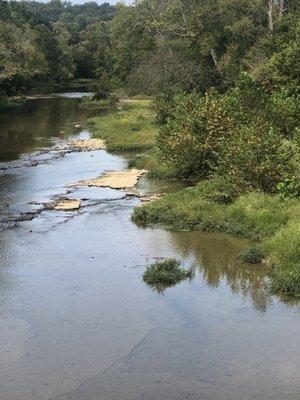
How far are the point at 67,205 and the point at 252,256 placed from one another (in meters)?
8.65

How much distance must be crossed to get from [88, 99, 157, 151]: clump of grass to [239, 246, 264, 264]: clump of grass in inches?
765

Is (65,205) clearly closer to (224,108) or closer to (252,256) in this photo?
(224,108)

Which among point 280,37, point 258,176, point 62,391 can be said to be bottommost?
point 62,391

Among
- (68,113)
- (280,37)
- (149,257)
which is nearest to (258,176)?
(149,257)

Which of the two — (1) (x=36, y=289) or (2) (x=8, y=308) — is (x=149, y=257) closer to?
(1) (x=36, y=289)

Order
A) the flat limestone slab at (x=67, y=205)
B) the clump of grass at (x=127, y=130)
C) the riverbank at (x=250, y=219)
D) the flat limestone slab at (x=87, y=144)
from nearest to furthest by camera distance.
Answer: the riverbank at (x=250, y=219), the flat limestone slab at (x=67, y=205), the clump of grass at (x=127, y=130), the flat limestone slab at (x=87, y=144)

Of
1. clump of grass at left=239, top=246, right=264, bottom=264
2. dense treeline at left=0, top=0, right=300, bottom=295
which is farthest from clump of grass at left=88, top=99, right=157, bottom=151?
clump of grass at left=239, top=246, right=264, bottom=264

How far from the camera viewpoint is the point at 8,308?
13.4 m

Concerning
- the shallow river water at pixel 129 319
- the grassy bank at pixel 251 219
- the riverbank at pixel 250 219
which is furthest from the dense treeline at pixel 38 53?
the shallow river water at pixel 129 319

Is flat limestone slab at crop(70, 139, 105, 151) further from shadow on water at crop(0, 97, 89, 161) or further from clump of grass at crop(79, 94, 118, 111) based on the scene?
clump of grass at crop(79, 94, 118, 111)

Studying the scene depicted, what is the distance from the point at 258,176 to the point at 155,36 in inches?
1865

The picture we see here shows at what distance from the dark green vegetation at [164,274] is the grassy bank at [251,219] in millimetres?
2369

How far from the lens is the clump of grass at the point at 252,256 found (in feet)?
52.4

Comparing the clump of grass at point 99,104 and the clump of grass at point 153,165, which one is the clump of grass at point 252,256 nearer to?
the clump of grass at point 153,165
